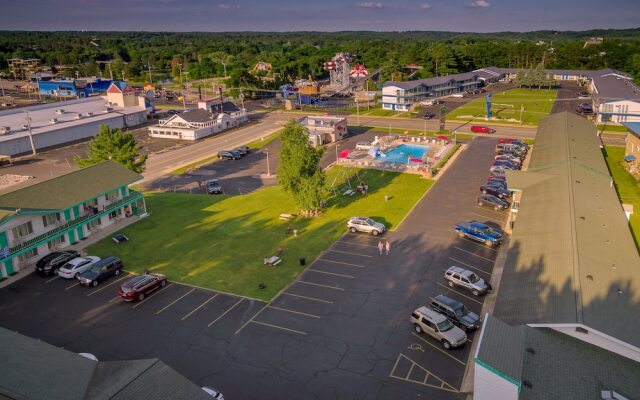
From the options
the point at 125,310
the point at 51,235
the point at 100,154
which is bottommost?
the point at 125,310

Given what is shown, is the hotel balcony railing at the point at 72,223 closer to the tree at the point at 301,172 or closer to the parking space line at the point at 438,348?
the tree at the point at 301,172

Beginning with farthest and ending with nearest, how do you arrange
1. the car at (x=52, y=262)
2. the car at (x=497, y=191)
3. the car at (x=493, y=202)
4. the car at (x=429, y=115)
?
the car at (x=429, y=115) < the car at (x=497, y=191) < the car at (x=493, y=202) < the car at (x=52, y=262)

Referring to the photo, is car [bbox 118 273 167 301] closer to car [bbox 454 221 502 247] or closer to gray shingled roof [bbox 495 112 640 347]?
gray shingled roof [bbox 495 112 640 347]

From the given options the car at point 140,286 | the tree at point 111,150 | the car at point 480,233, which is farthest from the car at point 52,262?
the car at point 480,233

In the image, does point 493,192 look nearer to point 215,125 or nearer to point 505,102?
point 215,125

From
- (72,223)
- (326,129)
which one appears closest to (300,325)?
(72,223)

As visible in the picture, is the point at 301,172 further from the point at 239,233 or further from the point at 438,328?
the point at 438,328

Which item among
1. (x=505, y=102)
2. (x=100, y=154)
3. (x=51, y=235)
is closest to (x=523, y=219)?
(x=51, y=235)
